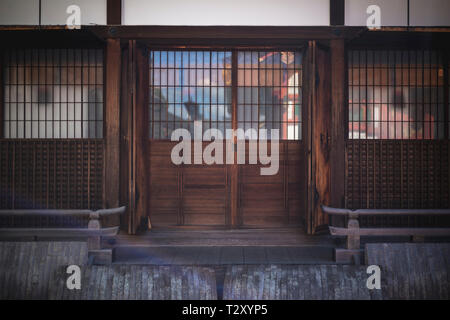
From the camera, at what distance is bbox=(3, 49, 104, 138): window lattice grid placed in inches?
246

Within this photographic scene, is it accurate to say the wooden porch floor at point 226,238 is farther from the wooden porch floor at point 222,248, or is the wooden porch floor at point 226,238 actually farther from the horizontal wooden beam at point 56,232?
the horizontal wooden beam at point 56,232

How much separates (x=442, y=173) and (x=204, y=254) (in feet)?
18.2

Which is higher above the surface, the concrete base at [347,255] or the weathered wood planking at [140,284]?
Answer: the concrete base at [347,255]

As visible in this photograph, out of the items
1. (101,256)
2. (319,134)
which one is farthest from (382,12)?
(101,256)

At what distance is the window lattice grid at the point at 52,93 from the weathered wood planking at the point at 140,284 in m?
3.18

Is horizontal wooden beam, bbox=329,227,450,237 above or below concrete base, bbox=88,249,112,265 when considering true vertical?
above

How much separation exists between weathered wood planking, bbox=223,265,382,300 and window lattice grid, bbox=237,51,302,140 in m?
3.01

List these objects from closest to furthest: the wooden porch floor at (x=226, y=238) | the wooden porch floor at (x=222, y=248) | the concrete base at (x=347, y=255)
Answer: the concrete base at (x=347, y=255), the wooden porch floor at (x=222, y=248), the wooden porch floor at (x=226, y=238)

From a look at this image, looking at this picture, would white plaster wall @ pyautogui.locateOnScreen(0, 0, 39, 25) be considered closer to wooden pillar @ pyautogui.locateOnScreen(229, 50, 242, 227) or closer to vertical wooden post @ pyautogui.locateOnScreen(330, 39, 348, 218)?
wooden pillar @ pyautogui.locateOnScreen(229, 50, 242, 227)

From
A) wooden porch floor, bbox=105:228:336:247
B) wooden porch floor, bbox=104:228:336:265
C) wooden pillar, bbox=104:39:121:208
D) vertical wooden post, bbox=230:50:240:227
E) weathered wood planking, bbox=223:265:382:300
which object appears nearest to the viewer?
weathered wood planking, bbox=223:265:382:300

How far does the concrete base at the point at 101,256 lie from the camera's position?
15.3ft

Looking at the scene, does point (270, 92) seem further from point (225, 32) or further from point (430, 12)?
point (430, 12)

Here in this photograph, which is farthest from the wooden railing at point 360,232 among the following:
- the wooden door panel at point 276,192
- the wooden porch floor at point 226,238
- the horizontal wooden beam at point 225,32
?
the horizontal wooden beam at point 225,32

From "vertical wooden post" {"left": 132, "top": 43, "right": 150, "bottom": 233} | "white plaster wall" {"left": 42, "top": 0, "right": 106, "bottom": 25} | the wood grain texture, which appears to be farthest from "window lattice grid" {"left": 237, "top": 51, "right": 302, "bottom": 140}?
"white plaster wall" {"left": 42, "top": 0, "right": 106, "bottom": 25}
